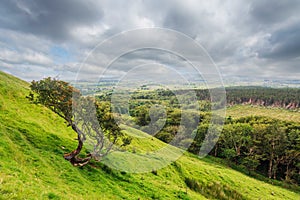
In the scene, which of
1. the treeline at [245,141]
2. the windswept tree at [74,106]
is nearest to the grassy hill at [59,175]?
the windswept tree at [74,106]

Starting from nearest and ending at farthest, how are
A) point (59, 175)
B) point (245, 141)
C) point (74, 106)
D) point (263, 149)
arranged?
point (59, 175)
point (74, 106)
point (263, 149)
point (245, 141)

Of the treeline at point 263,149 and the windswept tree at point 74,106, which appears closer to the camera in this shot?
the windswept tree at point 74,106

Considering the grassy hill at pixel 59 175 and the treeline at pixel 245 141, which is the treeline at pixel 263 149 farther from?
the grassy hill at pixel 59 175

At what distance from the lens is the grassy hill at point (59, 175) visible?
36.0 feet

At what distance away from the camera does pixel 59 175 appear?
48.8 feet

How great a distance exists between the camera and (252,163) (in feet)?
192

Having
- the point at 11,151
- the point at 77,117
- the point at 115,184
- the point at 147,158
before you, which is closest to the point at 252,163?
the point at 147,158

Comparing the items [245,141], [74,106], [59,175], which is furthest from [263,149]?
[59,175]

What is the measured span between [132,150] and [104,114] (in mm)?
15759

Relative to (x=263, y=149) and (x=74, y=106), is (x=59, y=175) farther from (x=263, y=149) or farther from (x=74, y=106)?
(x=263, y=149)

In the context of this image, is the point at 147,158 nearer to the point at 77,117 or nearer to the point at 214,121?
the point at 77,117

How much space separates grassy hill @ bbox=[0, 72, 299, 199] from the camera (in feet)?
36.0

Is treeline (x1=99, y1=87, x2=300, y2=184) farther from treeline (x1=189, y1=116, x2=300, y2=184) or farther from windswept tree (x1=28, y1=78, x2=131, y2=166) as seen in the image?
windswept tree (x1=28, y1=78, x2=131, y2=166)

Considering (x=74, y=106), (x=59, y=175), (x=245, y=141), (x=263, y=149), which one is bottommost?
(x=263, y=149)
